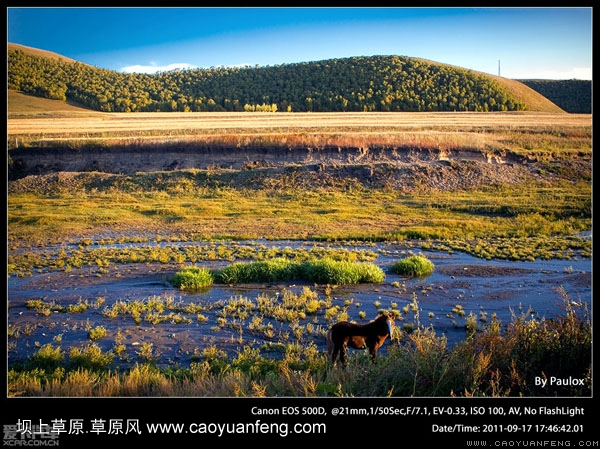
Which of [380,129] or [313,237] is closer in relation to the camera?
[313,237]

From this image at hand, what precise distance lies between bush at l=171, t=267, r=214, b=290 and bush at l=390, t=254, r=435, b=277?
6010mm

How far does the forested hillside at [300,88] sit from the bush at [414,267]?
3992cm

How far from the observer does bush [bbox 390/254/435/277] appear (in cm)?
1589

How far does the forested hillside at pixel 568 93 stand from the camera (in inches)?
2424

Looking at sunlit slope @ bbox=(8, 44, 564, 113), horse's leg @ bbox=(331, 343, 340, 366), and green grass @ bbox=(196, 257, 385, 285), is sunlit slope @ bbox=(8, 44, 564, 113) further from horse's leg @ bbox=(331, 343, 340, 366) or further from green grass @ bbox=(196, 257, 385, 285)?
horse's leg @ bbox=(331, 343, 340, 366)

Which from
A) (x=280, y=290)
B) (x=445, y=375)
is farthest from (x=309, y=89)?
(x=445, y=375)

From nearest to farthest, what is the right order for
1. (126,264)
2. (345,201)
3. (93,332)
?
1. (93,332)
2. (126,264)
3. (345,201)

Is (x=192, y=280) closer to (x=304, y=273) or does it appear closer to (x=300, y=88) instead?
(x=304, y=273)

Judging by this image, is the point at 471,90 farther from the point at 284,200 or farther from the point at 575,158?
the point at 284,200

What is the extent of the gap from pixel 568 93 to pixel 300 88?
3709cm

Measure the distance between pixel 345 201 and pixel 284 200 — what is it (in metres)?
3.58

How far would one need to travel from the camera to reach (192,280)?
14609 millimetres

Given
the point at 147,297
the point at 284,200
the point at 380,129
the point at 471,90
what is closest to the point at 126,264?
the point at 147,297
